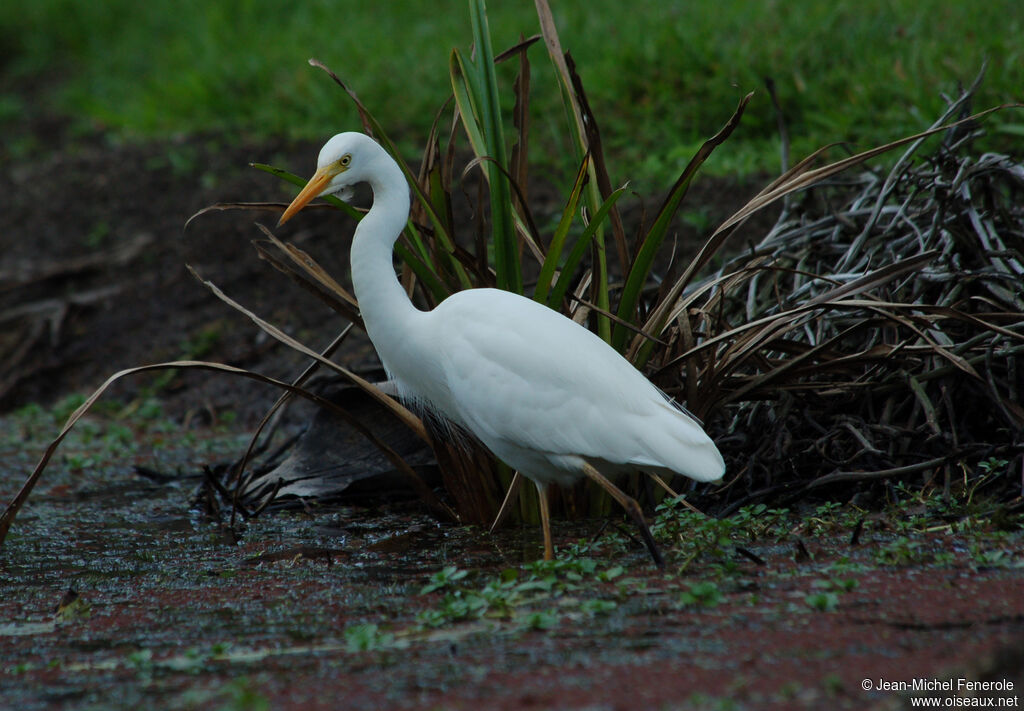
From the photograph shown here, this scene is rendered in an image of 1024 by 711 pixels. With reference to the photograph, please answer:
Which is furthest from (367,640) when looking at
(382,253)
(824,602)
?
(382,253)

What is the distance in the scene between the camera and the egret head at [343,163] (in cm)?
304

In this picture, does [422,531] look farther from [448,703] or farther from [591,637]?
[448,703]

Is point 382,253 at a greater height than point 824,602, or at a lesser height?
greater

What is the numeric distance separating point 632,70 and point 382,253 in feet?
13.2

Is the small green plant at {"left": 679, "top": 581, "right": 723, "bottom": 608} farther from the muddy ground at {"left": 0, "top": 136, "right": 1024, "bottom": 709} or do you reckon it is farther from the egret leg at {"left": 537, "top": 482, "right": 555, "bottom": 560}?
the egret leg at {"left": 537, "top": 482, "right": 555, "bottom": 560}

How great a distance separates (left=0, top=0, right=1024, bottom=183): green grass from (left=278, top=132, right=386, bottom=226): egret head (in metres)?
2.46

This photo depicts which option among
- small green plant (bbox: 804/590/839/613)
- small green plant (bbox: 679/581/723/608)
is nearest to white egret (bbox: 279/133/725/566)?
small green plant (bbox: 679/581/723/608)

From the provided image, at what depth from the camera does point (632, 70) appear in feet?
21.8

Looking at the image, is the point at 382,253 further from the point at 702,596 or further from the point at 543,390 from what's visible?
the point at 702,596

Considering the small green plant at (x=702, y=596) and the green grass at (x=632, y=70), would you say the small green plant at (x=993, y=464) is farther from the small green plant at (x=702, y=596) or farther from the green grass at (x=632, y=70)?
the green grass at (x=632, y=70)

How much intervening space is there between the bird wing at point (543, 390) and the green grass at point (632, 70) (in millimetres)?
2281

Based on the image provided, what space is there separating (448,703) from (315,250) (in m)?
4.62

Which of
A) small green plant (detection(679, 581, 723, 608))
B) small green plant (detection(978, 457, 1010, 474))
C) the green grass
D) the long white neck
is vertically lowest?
small green plant (detection(679, 581, 723, 608))

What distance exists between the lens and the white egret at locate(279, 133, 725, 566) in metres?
2.98
